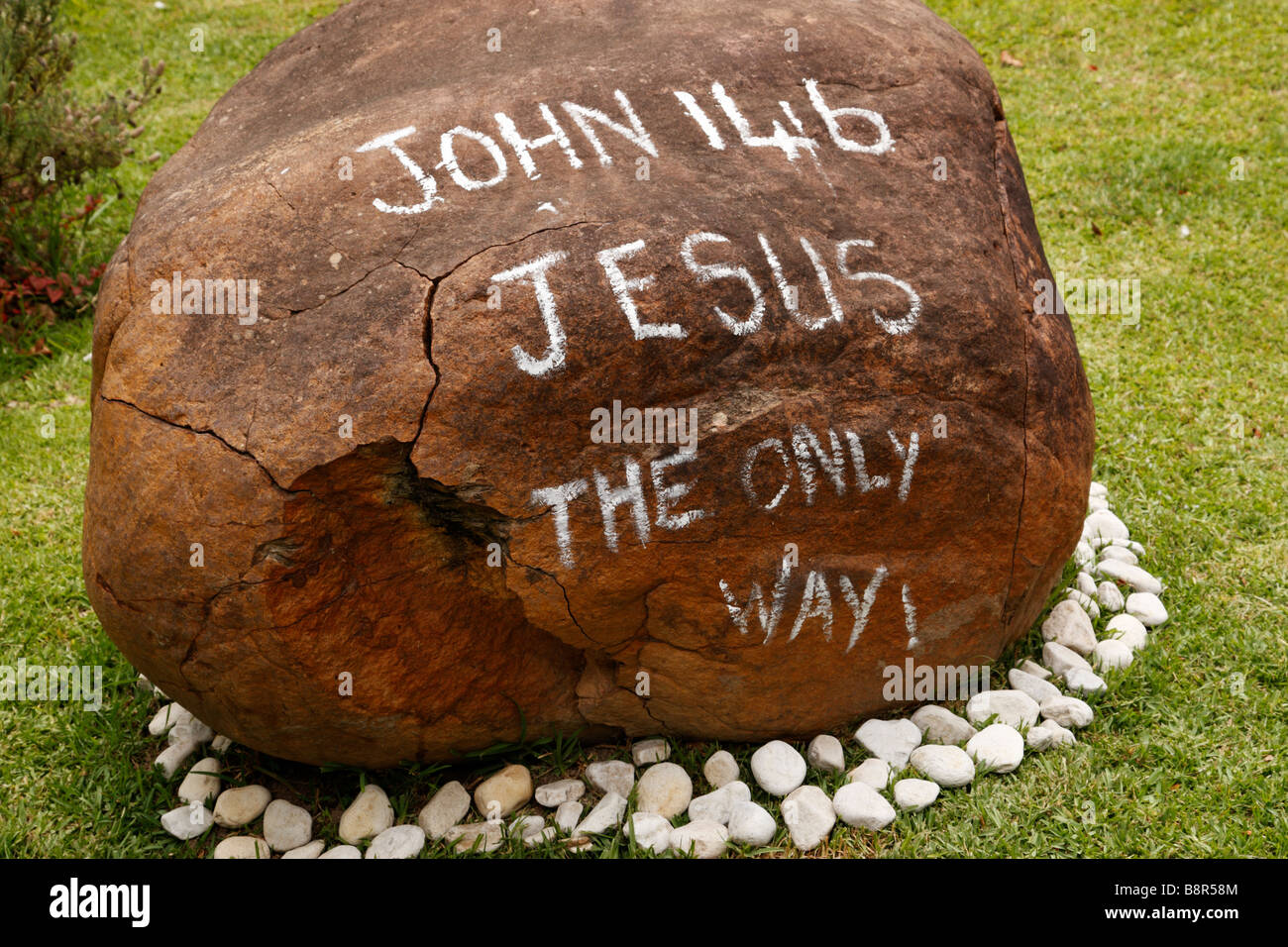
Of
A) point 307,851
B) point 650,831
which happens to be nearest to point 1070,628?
point 650,831

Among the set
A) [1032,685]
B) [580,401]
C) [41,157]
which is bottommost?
[1032,685]

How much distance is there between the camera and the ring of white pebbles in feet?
9.96

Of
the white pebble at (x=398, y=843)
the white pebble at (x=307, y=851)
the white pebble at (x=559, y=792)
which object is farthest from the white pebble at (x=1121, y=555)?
the white pebble at (x=307, y=851)

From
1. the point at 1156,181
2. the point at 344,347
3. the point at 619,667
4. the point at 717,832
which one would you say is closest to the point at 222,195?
the point at 344,347

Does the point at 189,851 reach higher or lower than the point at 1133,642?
lower

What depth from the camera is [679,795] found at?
123 inches

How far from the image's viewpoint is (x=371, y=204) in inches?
114

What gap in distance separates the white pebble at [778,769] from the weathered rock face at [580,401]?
7 centimetres

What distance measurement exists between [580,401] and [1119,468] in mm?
2801

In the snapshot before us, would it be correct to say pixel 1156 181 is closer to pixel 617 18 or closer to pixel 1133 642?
pixel 1133 642

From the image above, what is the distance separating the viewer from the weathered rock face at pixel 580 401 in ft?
8.96

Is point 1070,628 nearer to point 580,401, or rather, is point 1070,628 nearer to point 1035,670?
point 1035,670

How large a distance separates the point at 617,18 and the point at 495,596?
5.76 ft

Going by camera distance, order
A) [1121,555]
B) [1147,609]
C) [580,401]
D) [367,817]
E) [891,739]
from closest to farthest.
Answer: [580,401], [367,817], [891,739], [1147,609], [1121,555]
